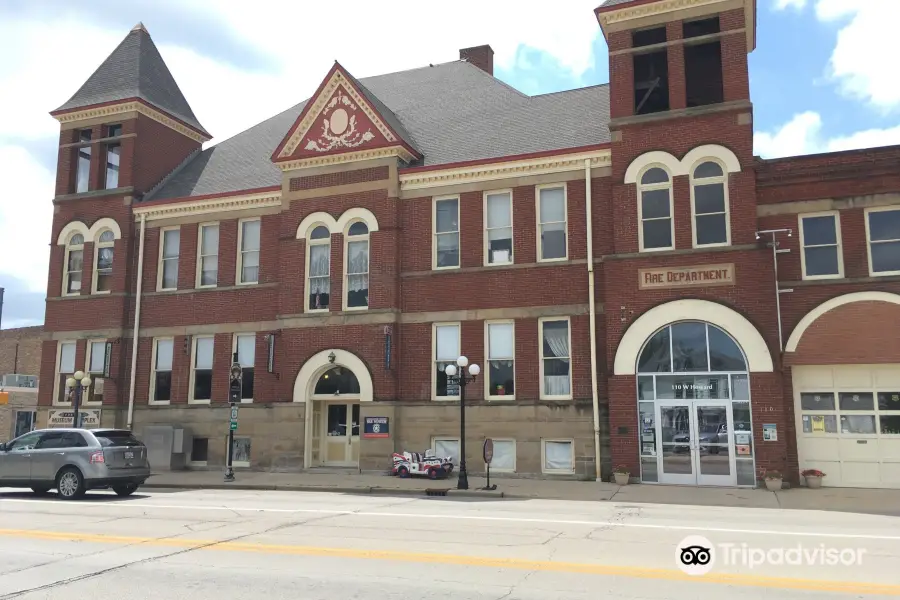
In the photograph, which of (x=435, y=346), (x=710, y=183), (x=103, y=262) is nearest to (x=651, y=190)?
(x=710, y=183)

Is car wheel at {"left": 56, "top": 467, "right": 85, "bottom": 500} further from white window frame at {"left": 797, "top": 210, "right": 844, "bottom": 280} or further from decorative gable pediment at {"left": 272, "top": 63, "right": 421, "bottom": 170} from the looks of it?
white window frame at {"left": 797, "top": 210, "right": 844, "bottom": 280}

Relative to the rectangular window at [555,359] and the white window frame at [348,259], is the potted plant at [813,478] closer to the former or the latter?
the rectangular window at [555,359]

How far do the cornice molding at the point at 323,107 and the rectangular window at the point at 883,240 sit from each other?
14339 millimetres

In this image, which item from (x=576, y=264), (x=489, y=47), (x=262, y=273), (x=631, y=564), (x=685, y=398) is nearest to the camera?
(x=631, y=564)

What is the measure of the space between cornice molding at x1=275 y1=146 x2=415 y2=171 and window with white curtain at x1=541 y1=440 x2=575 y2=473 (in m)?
10.4

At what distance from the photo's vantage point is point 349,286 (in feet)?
82.9

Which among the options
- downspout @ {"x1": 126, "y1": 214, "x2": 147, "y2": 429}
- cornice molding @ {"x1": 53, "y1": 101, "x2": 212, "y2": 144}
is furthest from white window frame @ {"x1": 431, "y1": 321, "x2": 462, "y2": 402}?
cornice molding @ {"x1": 53, "y1": 101, "x2": 212, "y2": 144}

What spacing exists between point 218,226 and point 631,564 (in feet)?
73.5

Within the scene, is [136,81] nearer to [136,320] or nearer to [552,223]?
[136,320]

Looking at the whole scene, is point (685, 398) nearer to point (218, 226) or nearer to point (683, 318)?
point (683, 318)

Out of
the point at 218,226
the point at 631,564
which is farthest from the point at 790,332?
the point at 218,226

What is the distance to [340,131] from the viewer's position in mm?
25734

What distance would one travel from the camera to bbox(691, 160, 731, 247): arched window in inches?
835

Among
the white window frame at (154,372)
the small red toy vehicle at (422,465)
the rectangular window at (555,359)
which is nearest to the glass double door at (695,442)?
the rectangular window at (555,359)
